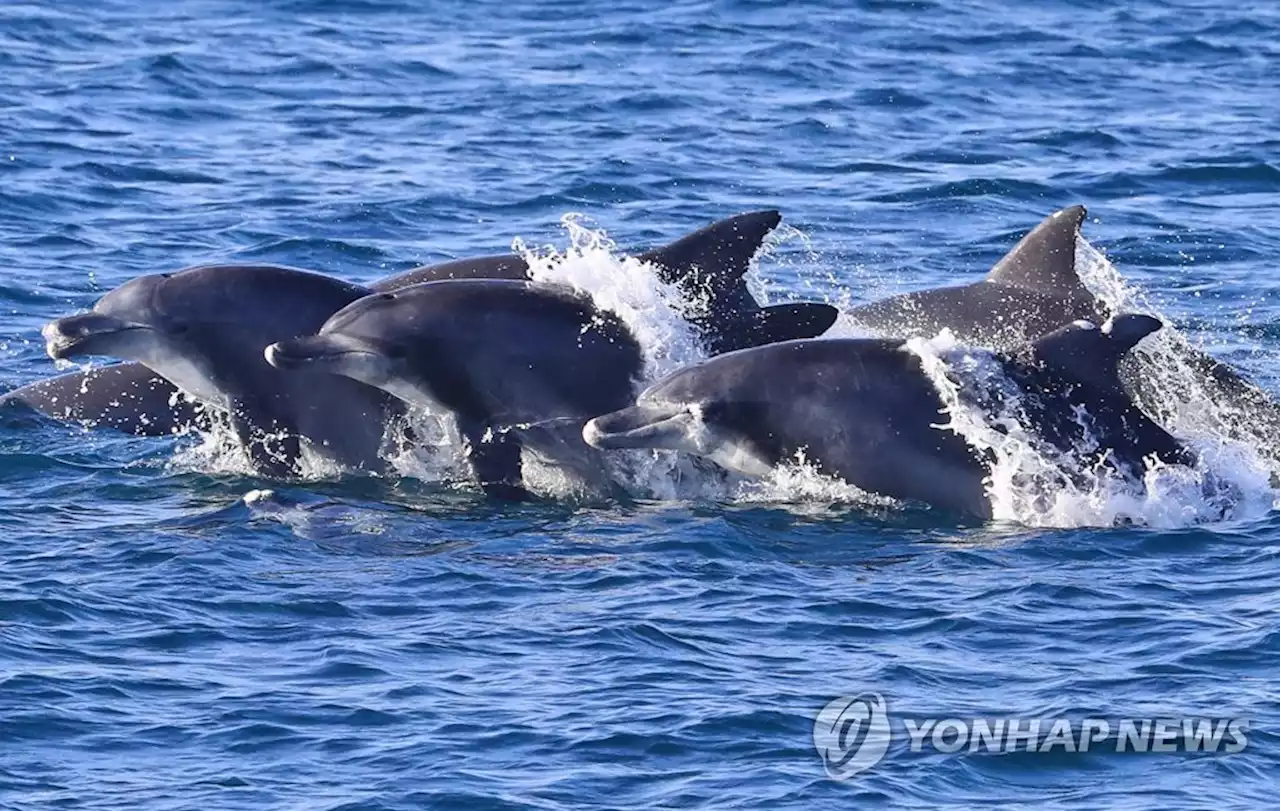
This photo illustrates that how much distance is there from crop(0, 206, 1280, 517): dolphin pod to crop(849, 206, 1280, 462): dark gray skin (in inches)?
0.7

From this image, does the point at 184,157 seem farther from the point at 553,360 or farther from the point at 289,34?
the point at 553,360

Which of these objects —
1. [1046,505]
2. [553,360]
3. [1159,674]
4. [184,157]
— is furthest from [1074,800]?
[184,157]

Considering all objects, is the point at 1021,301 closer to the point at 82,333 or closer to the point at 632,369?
the point at 632,369

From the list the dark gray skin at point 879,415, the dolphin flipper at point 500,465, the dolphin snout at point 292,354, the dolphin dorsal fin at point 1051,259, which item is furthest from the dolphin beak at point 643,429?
the dolphin dorsal fin at point 1051,259

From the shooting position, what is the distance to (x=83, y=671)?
46.4 feet

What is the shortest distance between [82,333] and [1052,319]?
738cm

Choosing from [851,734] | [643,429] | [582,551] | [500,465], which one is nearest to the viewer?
[851,734]

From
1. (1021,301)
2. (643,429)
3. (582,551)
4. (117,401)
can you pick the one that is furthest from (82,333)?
(1021,301)

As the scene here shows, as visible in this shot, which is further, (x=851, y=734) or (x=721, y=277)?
(x=721, y=277)

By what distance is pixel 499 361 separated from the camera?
60.5 feet

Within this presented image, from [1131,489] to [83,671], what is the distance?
23.9ft

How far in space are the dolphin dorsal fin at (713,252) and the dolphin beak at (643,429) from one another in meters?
1.69

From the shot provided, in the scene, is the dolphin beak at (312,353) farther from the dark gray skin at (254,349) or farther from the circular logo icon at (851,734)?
the circular logo icon at (851,734)

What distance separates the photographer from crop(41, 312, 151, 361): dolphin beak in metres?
18.8
